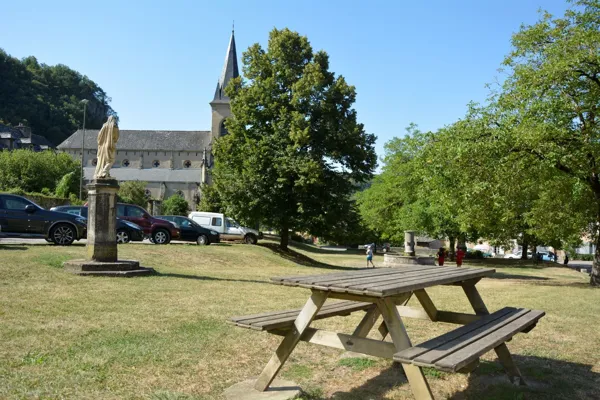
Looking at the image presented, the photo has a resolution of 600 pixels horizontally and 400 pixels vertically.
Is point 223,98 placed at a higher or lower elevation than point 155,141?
higher

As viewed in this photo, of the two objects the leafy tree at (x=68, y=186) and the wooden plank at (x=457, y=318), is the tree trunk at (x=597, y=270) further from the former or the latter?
the leafy tree at (x=68, y=186)

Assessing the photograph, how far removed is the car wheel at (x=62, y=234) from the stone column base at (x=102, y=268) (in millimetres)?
5123

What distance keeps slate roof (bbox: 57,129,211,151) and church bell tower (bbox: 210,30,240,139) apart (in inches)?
518

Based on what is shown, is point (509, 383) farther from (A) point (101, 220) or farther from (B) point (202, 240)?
(B) point (202, 240)

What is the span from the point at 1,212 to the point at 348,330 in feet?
42.6

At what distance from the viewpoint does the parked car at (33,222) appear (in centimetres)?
1566

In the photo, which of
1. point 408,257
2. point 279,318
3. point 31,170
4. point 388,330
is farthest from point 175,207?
point 388,330

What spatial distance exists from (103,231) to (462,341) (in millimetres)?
9891

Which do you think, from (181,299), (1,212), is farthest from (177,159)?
(181,299)

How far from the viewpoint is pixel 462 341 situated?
405cm

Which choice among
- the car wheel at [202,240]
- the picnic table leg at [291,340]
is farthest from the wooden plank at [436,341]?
the car wheel at [202,240]

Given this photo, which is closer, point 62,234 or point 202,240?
point 62,234

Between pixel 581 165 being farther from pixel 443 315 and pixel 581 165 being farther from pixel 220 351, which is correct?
pixel 220 351

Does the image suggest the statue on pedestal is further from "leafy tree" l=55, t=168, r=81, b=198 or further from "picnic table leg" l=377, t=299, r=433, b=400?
"leafy tree" l=55, t=168, r=81, b=198
